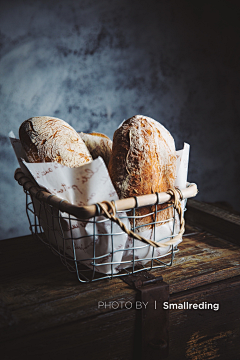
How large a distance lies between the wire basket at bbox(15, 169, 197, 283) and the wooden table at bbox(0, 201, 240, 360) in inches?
1.8

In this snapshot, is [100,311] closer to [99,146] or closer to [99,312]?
[99,312]

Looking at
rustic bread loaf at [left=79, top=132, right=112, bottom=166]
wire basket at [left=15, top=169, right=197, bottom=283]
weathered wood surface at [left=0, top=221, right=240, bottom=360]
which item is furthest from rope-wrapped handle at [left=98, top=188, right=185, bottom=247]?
rustic bread loaf at [left=79, top=132, right=112, bottom=166]

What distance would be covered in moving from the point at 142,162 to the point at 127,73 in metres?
1.07

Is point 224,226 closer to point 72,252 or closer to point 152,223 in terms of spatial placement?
point 152,223

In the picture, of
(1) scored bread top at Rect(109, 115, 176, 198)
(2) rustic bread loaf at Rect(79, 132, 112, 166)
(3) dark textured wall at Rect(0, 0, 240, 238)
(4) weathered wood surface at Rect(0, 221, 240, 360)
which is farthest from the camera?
(3) dark textured wall at Rect(0, 0, 240, 238)

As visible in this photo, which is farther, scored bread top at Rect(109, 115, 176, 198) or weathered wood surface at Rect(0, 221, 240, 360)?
scored bread top at Rect(109, 115, 176, 198)

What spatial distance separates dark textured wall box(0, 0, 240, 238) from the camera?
51.6 inches

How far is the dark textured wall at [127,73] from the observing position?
131 centimetres

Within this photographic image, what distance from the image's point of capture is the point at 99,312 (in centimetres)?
58

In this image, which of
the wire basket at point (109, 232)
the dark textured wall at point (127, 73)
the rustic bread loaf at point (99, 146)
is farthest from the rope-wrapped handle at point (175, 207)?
the dark textured wall at point (127, 73)

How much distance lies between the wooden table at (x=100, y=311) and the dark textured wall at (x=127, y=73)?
766mm

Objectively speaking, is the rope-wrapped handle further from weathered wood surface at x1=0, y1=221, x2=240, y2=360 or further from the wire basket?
weathered wood surface at x1=0, y1=221, x2=240, y2=360

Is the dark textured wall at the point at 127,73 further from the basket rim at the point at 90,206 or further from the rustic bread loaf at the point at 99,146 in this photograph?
the basket rim at the point at 90,206

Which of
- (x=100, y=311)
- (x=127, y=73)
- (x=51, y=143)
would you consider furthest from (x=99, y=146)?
(x=127, y=73)
